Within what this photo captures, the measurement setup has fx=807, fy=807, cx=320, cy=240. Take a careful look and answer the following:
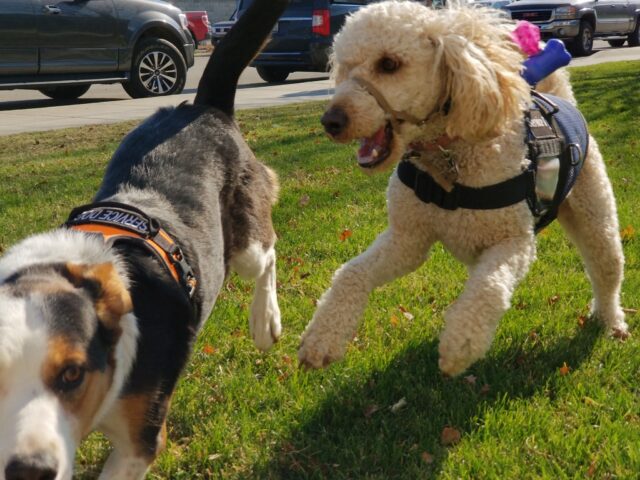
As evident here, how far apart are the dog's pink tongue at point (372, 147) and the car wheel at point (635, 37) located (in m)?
24.6

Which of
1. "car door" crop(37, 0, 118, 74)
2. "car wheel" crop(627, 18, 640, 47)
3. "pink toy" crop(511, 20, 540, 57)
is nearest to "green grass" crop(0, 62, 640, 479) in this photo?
"pink toy" crop(511, 20, 540, 57)

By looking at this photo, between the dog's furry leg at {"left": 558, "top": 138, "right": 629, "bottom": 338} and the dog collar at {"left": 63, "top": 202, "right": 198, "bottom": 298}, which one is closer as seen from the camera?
the dog collar at {"left": 63, "top": 202, "right": 198, "bottom": 298}

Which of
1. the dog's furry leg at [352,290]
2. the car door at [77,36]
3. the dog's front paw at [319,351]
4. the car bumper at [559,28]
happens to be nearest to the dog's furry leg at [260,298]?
the dog's furry leg at [352,290]

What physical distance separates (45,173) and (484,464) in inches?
255

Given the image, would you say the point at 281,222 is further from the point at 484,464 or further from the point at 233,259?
the point at 484,464

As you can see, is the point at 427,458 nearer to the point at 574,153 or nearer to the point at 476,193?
the point at 476,193

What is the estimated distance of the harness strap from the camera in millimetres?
3662

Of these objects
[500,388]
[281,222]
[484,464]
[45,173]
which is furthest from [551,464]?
[45,173]

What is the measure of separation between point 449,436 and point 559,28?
19639mm

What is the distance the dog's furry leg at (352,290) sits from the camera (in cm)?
350

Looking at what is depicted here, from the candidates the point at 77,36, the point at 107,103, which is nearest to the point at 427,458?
the point at 77,36

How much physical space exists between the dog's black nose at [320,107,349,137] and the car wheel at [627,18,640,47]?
24712mm

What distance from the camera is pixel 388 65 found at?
3539 millimetres

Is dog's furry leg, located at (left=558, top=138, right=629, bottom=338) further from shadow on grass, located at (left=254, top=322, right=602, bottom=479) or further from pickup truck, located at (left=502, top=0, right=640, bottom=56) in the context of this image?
pickup truck, located at (left=502, top=0, right=640, bottom=56)
